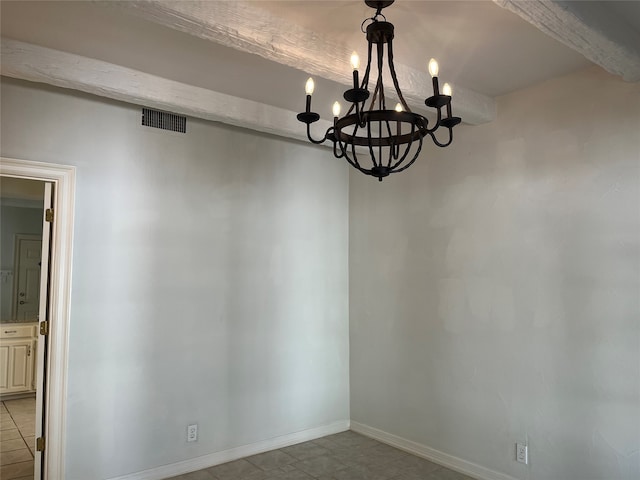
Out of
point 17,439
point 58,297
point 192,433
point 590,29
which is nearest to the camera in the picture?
point 590,29

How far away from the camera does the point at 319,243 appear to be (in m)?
4.39

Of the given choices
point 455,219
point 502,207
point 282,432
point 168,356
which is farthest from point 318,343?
point 502,207

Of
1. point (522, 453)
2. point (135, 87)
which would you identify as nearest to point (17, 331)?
point (135, 87)

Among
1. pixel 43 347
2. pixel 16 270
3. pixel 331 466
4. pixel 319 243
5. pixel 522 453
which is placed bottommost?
pixel 331 466

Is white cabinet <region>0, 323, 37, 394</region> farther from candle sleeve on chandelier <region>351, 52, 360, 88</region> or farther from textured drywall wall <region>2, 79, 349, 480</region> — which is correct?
candle sleeve on chandelier <region>351, 52, 360, 88</region>

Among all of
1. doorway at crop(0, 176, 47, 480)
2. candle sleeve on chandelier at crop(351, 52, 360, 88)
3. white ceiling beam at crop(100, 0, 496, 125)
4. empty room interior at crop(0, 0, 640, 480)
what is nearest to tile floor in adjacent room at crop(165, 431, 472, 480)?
empty room interior at crop(0, 0, 640, 480)

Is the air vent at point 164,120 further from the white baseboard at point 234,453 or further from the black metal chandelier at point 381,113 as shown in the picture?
the white baseboard at point 234,453

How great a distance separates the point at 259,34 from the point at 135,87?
46.4 inches

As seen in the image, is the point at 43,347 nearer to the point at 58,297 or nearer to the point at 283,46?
the point at 58,297

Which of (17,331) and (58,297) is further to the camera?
(17,331)

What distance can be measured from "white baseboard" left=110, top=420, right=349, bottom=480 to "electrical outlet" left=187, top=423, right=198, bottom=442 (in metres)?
0.15

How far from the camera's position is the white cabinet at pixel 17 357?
17.9 ft

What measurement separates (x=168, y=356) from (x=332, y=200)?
2.09m

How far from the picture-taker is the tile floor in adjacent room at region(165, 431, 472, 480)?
3383 mm
